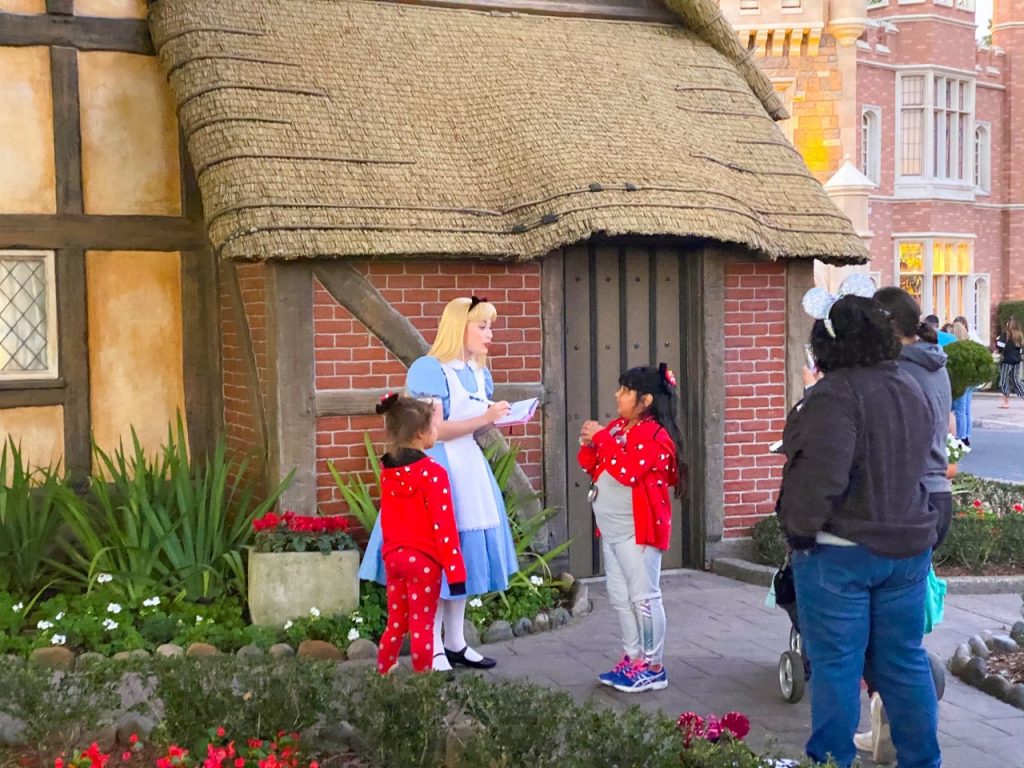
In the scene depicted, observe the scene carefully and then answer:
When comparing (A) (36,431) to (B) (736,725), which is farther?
(A) (36,431)

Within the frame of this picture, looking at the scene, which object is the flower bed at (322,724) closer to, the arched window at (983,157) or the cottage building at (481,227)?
the cottage building at (481,227)

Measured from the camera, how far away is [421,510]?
5570mm

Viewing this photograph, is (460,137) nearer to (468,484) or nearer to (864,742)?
(468,484)

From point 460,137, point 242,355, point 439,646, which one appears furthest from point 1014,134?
point 439,646

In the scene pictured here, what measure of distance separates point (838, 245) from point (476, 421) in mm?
3452

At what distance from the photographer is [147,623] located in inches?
251

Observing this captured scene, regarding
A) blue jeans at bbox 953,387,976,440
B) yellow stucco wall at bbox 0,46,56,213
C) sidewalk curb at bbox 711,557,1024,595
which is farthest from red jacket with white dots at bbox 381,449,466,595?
blue jeans at bbox 953,387,976,440

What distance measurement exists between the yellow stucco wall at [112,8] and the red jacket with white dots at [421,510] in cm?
381

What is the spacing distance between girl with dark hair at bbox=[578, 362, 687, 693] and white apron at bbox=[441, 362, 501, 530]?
0.55m

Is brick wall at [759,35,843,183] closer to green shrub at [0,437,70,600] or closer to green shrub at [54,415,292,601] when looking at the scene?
green shrub at [54,415,292,601]

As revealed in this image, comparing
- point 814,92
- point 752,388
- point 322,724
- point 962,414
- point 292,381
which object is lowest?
point 322,724

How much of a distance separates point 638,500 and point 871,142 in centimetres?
2537

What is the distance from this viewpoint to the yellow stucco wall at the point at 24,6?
753 centimetres

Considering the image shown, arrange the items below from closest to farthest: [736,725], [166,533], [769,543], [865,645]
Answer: [736,725] < [865,645] < [166,533] < [769,543]
